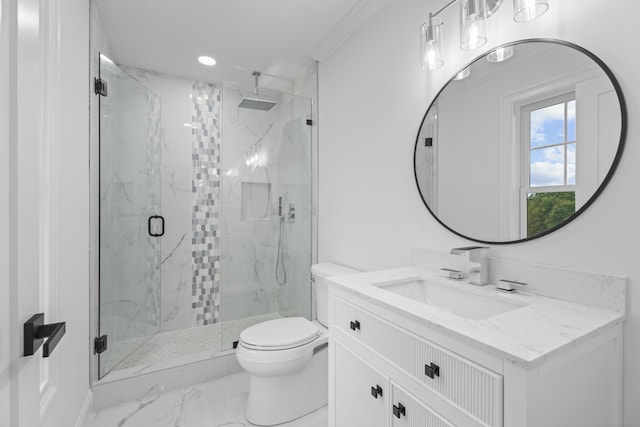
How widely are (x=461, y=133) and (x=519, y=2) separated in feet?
1.73

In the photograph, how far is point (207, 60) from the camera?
104 inches

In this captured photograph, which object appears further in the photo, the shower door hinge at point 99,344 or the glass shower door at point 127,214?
the glass shower door at point 127,214

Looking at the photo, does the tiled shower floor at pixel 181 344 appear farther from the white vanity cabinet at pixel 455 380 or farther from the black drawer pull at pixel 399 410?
the black drawer pull at pixel 399 410

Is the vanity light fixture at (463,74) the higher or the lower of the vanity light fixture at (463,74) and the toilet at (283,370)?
the higher

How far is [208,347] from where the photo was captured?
2.52 meters

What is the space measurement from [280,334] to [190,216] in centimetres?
165

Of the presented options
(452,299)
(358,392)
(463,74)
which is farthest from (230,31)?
(358,392)

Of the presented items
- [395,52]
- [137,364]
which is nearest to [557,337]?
[395,52]

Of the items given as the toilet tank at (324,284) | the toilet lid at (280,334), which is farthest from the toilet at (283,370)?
the toilet tank at (324,284)

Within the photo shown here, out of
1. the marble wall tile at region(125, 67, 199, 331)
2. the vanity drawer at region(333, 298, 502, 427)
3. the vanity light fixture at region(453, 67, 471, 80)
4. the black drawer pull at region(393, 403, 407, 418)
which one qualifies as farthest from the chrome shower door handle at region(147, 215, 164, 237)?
the vanity light fixture at region(453, 67, 471, 80)

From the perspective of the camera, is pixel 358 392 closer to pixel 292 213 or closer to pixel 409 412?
pixel 409 412

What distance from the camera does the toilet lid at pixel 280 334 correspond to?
180 centimetres

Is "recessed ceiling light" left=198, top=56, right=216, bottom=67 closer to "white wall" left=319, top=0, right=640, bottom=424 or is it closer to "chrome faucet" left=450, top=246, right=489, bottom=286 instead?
"white wall" left=319, top=0, right=640, bottom=424

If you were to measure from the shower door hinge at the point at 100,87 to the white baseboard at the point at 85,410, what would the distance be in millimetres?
1844
